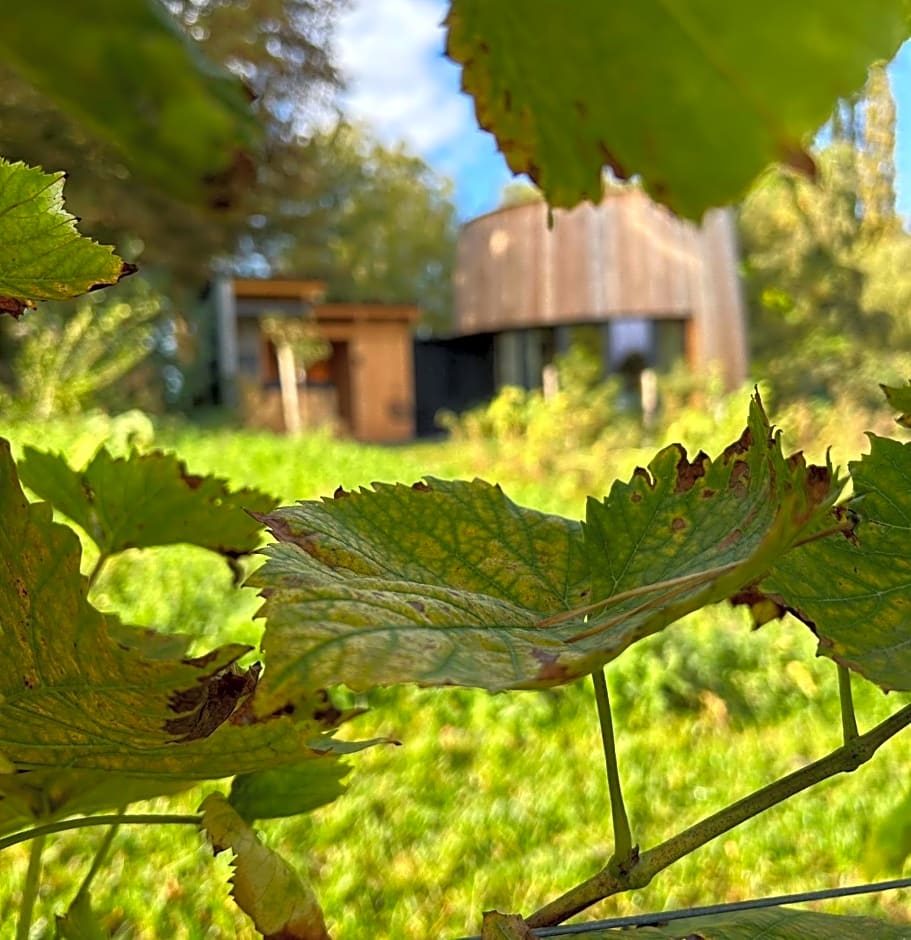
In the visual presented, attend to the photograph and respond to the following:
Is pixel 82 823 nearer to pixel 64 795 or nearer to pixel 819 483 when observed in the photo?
pixel 64 795

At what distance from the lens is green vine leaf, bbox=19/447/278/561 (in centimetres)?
37

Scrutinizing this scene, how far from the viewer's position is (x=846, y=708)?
234 millimetres

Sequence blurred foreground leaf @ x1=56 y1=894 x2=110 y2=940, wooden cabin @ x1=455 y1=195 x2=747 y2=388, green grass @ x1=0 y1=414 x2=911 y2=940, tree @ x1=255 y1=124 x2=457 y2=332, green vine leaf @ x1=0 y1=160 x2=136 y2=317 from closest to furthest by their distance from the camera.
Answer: green vine leaf @ x1=0 y1=160 x2=136 y2=317 < blurred foreground leaf @ x1=56 y1=894 x2=110 y2=940 < green grass @ x1=0 y1=414 x2=911 y2=940 < wooden cabin @ x1=455 y1=195 x2=747 y2=388 < tree @ x1=255 y1=124 x2=457 y2=332

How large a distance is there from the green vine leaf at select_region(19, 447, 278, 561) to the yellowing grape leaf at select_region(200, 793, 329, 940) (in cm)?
13

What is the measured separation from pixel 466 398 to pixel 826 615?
1253 centimetres

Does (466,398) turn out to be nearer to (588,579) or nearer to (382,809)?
(382,809)

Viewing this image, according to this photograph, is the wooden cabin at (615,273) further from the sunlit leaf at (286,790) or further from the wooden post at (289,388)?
the sunlit leaf at (286,790)

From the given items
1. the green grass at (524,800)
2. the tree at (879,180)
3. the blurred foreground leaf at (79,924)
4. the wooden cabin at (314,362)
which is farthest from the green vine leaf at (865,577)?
the wooden cabin at (314,362)

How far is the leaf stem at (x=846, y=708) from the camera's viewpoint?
22 centimetres

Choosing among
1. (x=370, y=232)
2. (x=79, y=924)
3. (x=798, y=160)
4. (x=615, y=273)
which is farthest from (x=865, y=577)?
(x=370, y=232)

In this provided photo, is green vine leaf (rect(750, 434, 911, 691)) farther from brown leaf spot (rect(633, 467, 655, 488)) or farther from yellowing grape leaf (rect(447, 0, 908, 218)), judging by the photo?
yellowing grape leaf (rect(447, 0, 908, 218))

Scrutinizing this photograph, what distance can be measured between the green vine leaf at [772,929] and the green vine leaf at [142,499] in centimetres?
20

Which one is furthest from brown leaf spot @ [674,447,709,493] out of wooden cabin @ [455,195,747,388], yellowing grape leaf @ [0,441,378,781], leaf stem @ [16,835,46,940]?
wooden cabin @ [455,195,747,388]

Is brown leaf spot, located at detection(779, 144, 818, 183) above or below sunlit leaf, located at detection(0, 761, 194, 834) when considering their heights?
above
